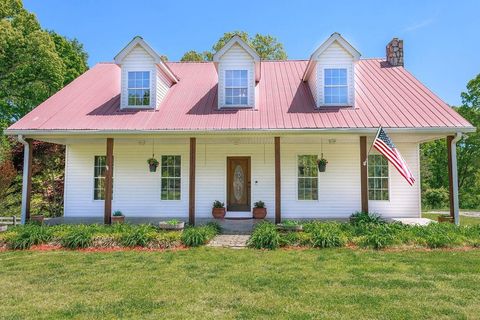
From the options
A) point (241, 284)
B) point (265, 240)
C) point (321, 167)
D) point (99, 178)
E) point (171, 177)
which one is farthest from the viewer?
point (99, 178)

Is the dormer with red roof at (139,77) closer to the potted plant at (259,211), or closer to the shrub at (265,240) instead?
the potted plant at (259,211)

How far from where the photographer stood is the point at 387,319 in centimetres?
388

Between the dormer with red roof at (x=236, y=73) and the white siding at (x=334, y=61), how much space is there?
220cm

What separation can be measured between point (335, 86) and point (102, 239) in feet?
28.6

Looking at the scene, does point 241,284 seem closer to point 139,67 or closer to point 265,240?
point 265,240

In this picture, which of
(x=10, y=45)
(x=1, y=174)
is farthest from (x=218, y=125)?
(x=10, y=45)

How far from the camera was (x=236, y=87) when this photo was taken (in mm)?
12047

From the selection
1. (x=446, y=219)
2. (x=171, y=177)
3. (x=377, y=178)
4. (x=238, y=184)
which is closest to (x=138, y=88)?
(x=171, y=177)

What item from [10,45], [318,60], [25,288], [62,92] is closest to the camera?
[25,288]

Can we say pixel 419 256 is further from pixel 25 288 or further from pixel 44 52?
pixel 44 52

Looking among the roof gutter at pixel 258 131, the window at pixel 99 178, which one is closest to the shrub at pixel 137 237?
the roof gutter at pixel 258 131

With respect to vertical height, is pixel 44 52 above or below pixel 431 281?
above

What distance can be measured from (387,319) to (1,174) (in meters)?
14.7

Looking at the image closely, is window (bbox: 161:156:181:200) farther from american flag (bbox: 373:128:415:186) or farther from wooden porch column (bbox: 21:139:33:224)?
american flag (bbox: 373:128:415:186)
